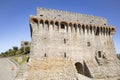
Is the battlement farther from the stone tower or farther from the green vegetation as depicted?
the green vegetation

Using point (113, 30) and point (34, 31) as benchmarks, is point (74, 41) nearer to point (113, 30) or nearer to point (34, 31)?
point (34, 31)

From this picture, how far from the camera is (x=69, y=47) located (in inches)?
918

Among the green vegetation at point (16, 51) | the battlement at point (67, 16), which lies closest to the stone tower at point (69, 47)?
the battlement at point (67, 16)

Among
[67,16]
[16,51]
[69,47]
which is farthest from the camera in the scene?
[16,51]

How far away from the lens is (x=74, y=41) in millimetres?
23938

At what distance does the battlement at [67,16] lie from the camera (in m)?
23.1

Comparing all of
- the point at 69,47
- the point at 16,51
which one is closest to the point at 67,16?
the point at 69,47

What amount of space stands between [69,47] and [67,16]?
18.4 ft

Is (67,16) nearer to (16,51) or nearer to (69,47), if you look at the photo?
(69,47)

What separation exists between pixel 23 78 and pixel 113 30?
1946 centimetres

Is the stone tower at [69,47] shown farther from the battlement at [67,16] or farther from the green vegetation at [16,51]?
the green vegetation at [16,51]

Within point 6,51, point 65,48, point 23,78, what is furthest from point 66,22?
point 6,51

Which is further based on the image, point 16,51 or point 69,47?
point 16,51

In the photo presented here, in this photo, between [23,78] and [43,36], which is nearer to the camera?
[23,78]
